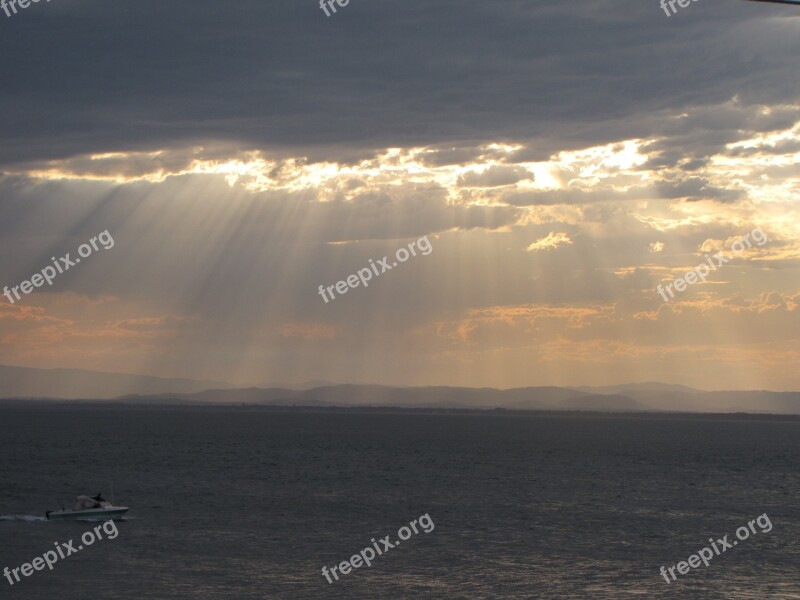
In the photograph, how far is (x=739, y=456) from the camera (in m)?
165

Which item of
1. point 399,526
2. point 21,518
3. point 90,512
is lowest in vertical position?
point 399,526

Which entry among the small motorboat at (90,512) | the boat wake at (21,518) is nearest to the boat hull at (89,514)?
the small motorboat at (90,512)

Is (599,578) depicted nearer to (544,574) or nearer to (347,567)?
(544,574)

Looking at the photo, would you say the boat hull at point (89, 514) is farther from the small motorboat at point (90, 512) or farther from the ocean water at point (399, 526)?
the ocean water at point (399, 526)

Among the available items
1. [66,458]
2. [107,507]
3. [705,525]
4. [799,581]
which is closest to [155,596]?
[107,507]

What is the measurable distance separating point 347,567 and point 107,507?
24.5 m

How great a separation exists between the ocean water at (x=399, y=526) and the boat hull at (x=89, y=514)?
936 mm

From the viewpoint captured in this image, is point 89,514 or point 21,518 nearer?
point 89,514

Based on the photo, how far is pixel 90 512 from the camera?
228 feet

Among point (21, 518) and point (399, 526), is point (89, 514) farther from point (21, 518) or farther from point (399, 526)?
point (399, 526)

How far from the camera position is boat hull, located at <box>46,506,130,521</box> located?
2731 inches

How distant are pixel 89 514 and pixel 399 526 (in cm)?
2227

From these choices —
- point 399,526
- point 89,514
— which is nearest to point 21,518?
point 89,514

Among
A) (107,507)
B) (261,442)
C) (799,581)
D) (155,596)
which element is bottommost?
(799,581)
